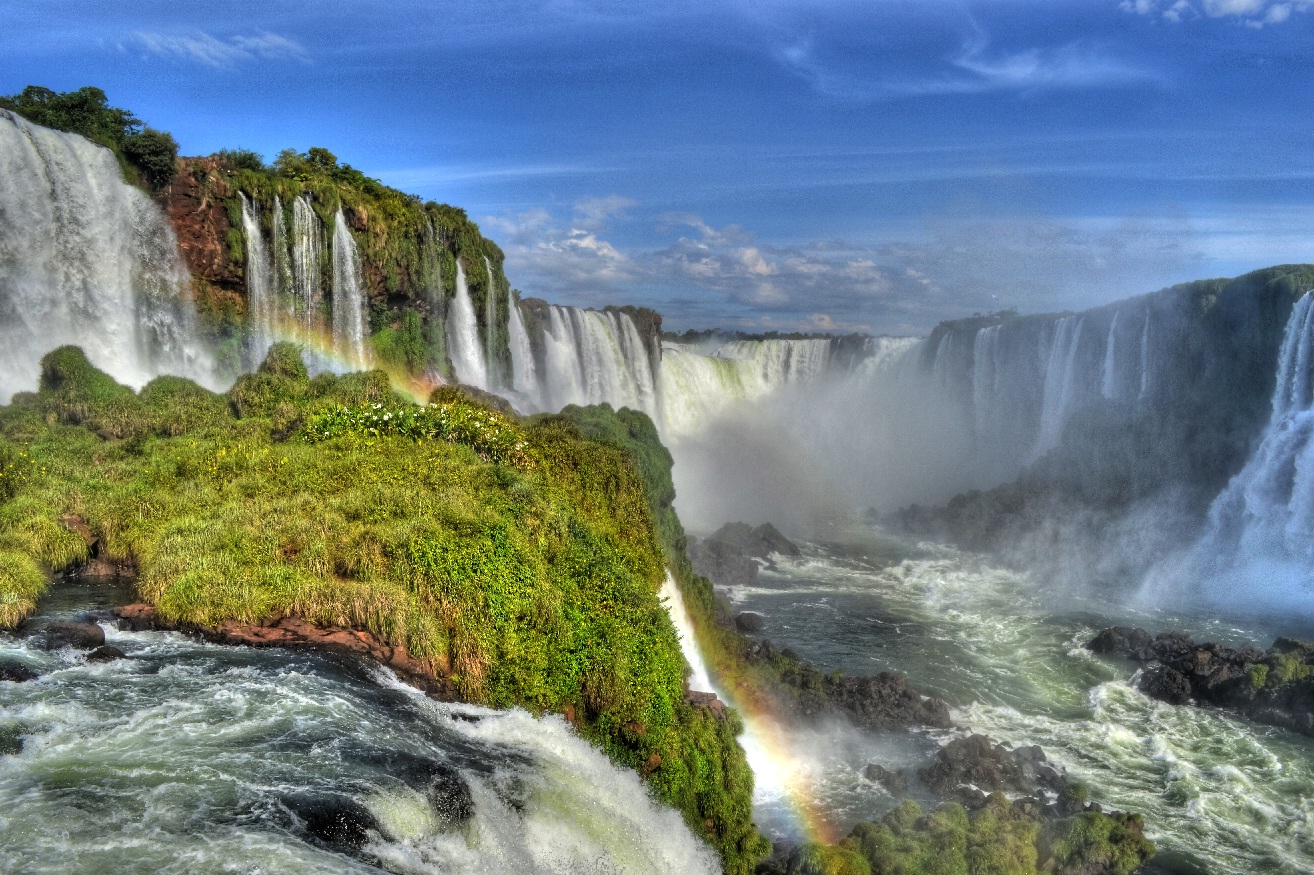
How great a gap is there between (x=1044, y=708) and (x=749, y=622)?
706 cm

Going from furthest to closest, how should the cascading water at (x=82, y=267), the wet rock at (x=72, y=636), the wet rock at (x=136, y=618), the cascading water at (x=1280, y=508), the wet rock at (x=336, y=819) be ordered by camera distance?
the cascading water at (x=1280, y=508) → the cascading water at (x=82, y=267) → the wet rock at (x=136, y=618) → the wet rock at (x=72, y=636) → the wet rock at (x=336, y=819)

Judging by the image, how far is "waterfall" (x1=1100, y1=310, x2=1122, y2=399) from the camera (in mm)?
35688

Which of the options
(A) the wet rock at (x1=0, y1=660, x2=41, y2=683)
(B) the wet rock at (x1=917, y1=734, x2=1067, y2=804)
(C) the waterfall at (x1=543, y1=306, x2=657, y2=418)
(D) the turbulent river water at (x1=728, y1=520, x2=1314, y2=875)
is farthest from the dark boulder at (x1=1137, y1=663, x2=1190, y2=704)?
(C) the waterfall at (x1=543, y1=306, x2=657, y2=418)

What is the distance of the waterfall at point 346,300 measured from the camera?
26.4 metres

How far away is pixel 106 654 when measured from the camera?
799 cm

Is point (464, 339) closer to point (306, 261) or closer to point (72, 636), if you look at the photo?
point (306, 261)

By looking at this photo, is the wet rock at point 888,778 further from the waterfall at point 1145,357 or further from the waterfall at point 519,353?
the waterfall at point 1145,357

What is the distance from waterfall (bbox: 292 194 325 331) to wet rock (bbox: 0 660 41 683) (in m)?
19.3

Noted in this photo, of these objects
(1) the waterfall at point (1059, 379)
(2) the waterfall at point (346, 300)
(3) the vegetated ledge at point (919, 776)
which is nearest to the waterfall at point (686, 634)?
(3) the vegetated ledge at point (919, 776)

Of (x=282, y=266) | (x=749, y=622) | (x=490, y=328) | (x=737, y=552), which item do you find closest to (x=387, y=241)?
(x=282, y=266)

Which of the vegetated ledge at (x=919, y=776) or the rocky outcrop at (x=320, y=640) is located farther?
the vegetated ledge at (x=919, y=776)

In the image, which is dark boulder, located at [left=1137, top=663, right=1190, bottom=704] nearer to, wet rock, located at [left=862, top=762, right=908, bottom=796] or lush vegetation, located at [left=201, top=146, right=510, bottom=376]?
wet rock, located at [left=862, top=762, right=908, bottom=796]

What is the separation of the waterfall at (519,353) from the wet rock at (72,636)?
1002 inches

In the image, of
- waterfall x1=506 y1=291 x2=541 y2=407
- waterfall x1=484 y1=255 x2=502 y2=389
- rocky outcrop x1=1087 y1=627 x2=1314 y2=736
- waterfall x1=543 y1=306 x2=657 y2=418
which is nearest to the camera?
rocky outcrop x1=1087 y1=627 x2=1314 y2=736
